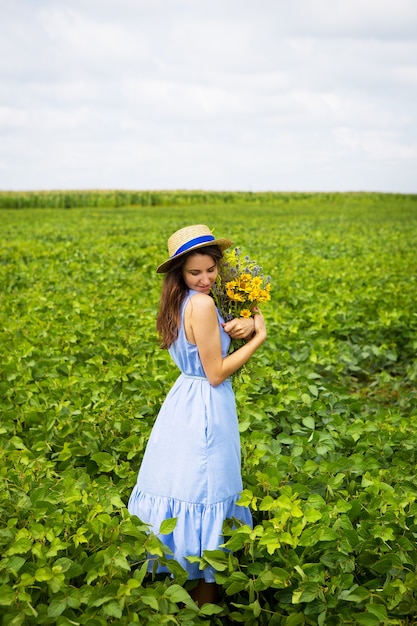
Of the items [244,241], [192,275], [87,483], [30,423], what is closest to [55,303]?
[30,423]

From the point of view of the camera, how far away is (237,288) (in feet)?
8.62

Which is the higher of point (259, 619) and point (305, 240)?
point (305, 240)

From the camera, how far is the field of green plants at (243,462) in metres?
2.29

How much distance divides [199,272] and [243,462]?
1.29 meters

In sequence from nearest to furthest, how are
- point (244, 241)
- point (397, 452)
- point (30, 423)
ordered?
point (397, 452) → point (30, 423) → point (244, 241)

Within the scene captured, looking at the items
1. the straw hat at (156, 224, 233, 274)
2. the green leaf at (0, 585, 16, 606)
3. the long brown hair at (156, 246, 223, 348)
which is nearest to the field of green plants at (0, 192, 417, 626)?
the green leaf at (0, 585, 16, 606)

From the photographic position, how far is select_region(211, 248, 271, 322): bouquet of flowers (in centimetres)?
261

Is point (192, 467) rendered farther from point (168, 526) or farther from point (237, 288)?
point (237, 288)

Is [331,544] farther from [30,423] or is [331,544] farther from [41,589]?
[30,423]

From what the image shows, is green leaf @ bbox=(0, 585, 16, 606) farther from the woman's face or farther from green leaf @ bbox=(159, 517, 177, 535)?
the woman's face

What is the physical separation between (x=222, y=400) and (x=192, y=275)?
523 millimetres

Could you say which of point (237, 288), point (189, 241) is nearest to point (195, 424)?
point (237, 288)

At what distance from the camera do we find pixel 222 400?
255cm

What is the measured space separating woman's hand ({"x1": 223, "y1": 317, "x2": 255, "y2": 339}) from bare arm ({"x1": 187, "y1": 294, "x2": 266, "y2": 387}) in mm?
95
